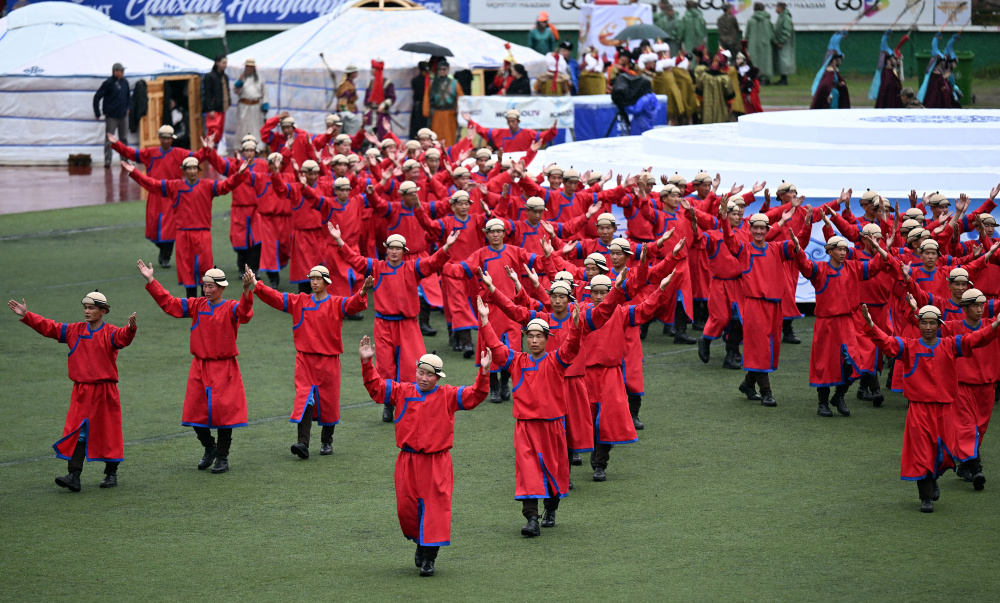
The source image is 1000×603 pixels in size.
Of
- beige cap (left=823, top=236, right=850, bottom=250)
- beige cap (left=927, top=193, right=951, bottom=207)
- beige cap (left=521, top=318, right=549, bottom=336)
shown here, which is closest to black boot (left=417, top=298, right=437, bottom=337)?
beige cap (left=823, top=236, right=850, bottom=250)

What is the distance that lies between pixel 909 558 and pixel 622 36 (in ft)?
70.4

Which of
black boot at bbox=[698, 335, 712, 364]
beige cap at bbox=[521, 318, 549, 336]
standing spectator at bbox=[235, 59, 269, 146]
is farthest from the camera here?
standing spectator at bbox=[235, 59, 269, 146]

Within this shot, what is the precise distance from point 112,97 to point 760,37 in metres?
16.0

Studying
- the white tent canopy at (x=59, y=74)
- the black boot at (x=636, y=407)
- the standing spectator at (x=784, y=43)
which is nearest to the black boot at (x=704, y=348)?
the black boot at (x=636, y=407)

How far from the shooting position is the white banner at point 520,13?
119ft

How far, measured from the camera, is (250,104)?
28000 millimetres

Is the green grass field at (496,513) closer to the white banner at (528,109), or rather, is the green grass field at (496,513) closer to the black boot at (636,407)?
the black boot at (636,407)

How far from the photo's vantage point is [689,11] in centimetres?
3238

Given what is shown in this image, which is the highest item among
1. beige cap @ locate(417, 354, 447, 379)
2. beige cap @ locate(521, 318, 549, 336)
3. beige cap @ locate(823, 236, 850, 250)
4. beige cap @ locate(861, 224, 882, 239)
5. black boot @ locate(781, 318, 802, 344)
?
beige cap @ locate(861, 224, 882, 239)

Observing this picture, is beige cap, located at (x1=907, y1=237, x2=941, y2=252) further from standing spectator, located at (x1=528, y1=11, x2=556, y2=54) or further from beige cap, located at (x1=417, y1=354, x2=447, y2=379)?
standing spectator, located at (x1=528, y1=11, x2=556, y2=54)

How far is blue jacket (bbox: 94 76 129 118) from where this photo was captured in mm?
26922

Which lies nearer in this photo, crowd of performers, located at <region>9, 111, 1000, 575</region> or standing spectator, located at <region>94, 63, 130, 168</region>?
crowd of performers, located at <region>9, 111, 1000, 575</region>

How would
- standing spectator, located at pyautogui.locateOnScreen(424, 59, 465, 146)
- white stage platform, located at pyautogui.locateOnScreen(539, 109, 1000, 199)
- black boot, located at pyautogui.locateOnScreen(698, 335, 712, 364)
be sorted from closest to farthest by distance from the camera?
black boot, located at pyautogui.locateOnScreen(698, 335, 712, 364)
white stage platform, located at pyautogui.locateOnScreen(539, 109, 1000, 199)
standing spectator, located at pyautogui.locateOnScreen(424, 59, 465, 146)

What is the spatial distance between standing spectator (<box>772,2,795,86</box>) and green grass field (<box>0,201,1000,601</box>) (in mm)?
22404
